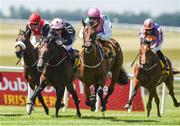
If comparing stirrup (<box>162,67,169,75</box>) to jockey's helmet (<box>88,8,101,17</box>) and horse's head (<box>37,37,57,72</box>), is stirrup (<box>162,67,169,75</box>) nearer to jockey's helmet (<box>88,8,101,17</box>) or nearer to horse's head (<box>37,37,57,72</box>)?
jockey's helmet (<box>88,8,101,17</box>)

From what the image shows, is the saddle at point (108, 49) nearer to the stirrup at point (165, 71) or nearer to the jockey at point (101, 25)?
the jockey at point (101, 25)

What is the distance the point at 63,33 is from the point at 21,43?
97 cm

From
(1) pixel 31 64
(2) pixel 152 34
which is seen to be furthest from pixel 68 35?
(2) pixel 152 34

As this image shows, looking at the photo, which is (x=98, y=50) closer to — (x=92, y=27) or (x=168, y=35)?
(x=92, y=27)

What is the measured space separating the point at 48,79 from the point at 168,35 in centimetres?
4253

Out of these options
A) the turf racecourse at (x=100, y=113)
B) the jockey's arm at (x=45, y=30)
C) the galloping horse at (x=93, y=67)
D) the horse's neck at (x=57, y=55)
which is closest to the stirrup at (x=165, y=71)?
the turf racecourse at (x=100, y=113)

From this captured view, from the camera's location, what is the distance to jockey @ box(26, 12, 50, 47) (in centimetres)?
1523

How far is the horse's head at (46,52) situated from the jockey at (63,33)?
169 millimetres

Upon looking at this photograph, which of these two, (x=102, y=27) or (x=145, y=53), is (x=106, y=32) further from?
(x=145, y=53)

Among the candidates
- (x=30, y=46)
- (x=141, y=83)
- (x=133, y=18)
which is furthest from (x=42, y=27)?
(x=133, y=18)

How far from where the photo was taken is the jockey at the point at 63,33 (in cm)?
1433

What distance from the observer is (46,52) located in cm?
1388

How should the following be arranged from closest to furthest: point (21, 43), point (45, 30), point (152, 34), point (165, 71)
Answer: point (21, 43), point (45, 30), point (152, 34), point (165, 71)

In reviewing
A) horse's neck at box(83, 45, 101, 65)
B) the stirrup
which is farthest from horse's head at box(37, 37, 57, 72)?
the stirrup
